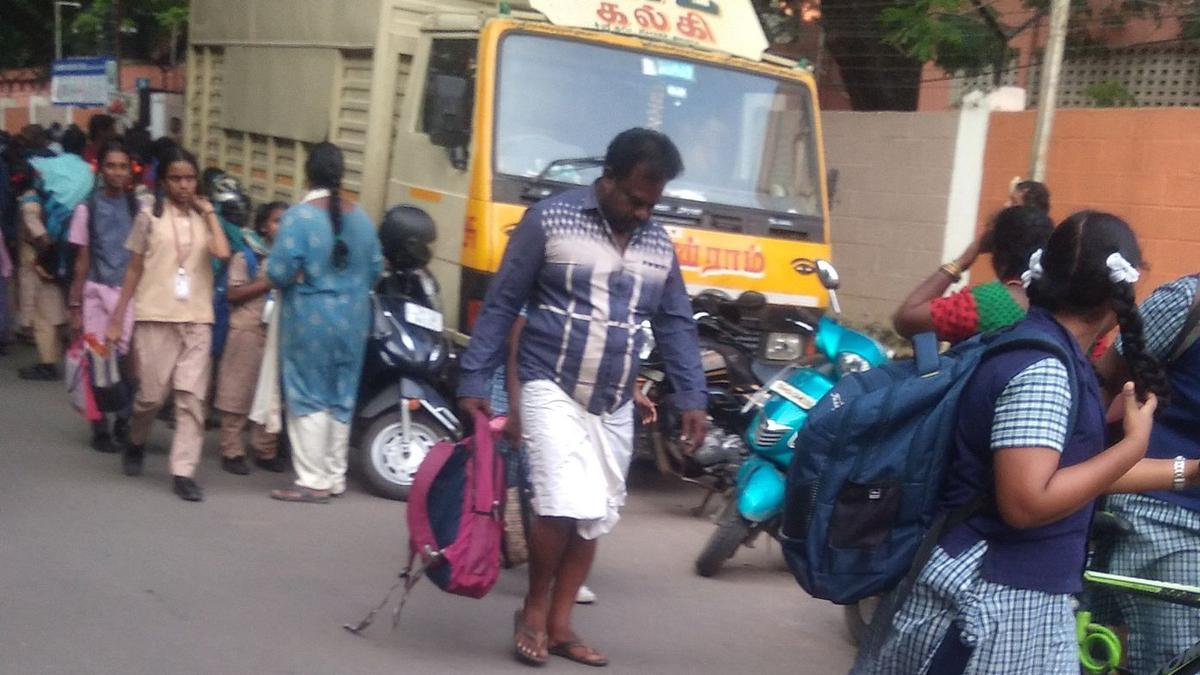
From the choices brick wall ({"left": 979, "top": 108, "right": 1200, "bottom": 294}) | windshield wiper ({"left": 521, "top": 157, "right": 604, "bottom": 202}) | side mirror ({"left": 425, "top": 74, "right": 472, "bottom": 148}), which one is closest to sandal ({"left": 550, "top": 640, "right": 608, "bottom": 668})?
windshield wiper ({"left": 521, "top": 157, "right": 604, "bottom": 202})

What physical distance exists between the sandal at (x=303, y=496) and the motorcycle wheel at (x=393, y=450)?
0.95 feet

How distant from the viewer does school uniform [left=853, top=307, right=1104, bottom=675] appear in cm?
273

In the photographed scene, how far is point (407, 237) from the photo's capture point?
7438 mm

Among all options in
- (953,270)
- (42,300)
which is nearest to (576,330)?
(953,270)

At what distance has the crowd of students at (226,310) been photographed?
261 inches

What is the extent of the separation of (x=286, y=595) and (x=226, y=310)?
2.66m

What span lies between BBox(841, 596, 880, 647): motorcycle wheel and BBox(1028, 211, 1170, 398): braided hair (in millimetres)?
2469

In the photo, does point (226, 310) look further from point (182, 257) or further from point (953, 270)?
point (953, 270)

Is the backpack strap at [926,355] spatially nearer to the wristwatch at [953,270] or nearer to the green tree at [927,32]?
the wristwatch at [953,270]

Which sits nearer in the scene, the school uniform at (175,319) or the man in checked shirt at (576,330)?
the man in checked shirt at (576,330)

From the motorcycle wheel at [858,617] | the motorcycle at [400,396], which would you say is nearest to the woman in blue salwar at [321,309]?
the motorcycle at [400,396]

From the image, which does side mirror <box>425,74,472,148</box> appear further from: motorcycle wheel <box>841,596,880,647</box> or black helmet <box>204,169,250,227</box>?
motorcycle wheel <box>841,596,880,647</box>

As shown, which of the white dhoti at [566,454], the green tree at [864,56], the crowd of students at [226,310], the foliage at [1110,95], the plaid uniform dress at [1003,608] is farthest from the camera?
the green tree at [864,56]

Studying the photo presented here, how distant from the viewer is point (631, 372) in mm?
4703
